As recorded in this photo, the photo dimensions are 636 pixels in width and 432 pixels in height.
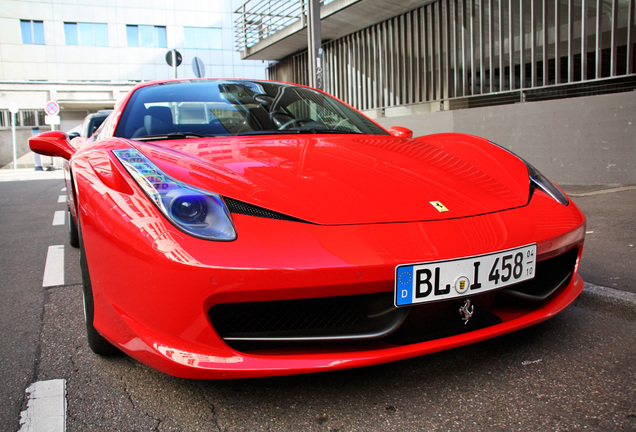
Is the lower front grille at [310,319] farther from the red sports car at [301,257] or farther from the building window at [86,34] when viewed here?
the building window at [86,34]

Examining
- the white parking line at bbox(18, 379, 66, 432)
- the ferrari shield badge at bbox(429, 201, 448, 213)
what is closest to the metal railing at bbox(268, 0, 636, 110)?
the ferrari shield badge at bbox(429, 201, 448, 213)

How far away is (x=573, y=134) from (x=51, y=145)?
216 inches

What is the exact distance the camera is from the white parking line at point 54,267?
3.06 meters

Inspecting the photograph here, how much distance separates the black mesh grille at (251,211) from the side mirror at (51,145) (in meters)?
1.77

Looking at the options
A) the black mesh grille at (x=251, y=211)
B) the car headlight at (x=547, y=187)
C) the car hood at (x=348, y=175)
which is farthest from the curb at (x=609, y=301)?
the black mesh grille at (x=251, y=211)

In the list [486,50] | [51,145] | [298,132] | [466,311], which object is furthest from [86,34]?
[466,311]

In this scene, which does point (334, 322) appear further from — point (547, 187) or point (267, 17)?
point (267, 17)

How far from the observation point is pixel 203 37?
31.0m

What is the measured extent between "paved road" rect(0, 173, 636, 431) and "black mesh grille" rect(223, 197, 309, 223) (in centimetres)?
57

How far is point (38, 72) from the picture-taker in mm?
27750

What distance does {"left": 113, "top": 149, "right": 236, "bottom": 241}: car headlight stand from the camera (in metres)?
1.46

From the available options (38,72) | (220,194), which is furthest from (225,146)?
(38,72)

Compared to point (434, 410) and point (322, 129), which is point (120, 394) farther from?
point (322, 129)

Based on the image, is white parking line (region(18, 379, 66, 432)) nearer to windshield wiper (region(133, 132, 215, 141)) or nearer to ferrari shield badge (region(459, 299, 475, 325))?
windshield wiper (region(133, 132, 215, 141))
